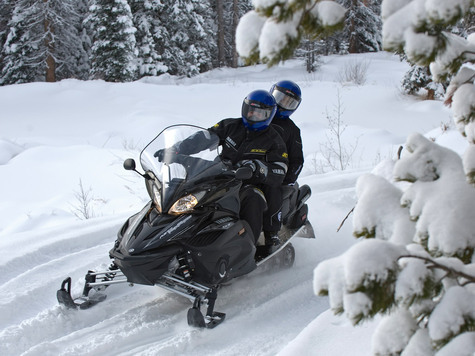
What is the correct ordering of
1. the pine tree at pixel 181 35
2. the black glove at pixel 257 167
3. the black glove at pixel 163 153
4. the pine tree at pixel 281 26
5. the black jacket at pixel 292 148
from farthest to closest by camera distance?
1. the pine tree at pixel 181 35
2. the black jacket at pixel 292 148
3. the black glove at pixel 257 167
4. the black glove at pixel 163 153
5. the pine tree at pixel 281 26

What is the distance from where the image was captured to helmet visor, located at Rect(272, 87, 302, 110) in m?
5.32

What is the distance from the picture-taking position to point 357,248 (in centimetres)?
128

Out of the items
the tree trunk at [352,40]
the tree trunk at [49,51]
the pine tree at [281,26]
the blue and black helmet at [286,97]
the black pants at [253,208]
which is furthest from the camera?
the tree trunk at [352,40]

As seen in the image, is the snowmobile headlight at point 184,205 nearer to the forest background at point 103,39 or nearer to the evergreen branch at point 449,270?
the evergreen branch at point 449,270

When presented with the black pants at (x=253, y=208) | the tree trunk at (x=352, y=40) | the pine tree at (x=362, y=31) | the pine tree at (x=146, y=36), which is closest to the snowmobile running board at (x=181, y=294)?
the black pants at (x=253, y=208)

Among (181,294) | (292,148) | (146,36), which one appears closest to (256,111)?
(292,148)

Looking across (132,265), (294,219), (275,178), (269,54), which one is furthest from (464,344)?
(294,219)

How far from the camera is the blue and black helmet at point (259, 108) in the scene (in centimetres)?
450

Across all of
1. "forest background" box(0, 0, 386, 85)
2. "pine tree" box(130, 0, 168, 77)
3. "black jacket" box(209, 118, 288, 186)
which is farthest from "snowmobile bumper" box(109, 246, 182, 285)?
"pine tree" box(130, 0, 168, 77)

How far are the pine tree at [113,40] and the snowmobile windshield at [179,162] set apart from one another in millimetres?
18078

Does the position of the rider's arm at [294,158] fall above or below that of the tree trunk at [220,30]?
above

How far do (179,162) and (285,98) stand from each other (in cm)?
190

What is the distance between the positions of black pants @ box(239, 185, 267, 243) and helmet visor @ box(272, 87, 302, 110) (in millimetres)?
1373

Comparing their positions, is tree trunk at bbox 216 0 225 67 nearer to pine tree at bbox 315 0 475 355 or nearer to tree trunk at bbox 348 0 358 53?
tree trunk at bbox 348 0 358 53
